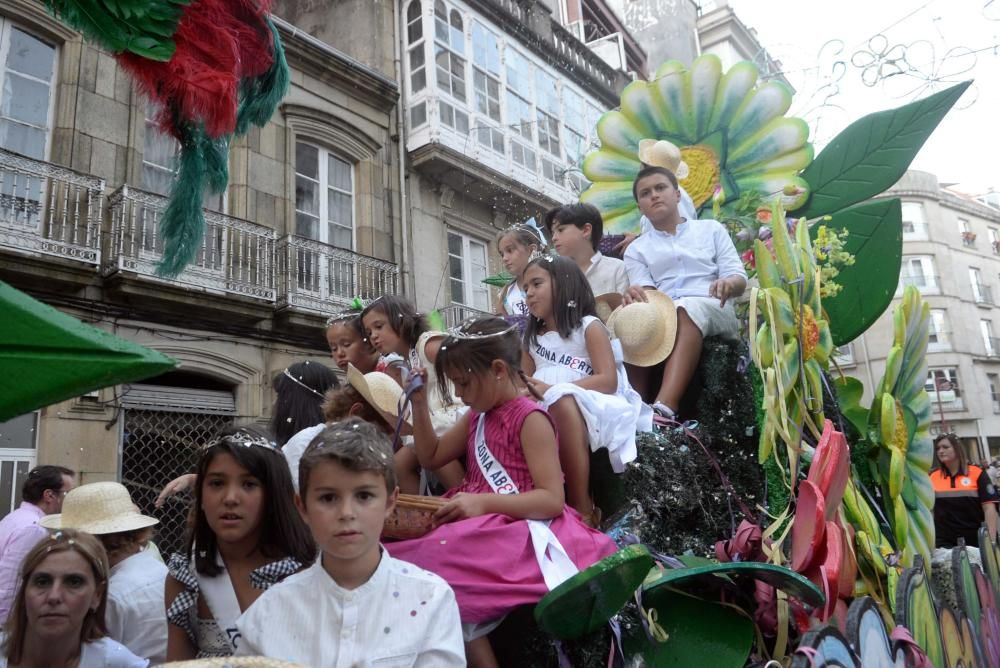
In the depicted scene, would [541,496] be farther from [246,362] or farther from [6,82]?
[6,82]

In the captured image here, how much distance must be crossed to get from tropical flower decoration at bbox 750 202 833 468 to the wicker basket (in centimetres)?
133

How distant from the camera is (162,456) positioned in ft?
29.5

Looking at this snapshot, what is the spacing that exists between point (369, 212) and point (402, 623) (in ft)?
34.9

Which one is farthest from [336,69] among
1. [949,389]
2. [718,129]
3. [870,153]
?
[949,389]

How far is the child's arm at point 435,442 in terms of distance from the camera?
2480 millimetres

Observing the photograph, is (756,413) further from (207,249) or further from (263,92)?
(207,249)

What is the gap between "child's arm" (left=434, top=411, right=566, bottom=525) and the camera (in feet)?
6.69

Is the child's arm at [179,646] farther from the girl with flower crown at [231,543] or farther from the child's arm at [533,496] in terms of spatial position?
the child's arm at [533,496]

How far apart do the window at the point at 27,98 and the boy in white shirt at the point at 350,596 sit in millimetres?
7855

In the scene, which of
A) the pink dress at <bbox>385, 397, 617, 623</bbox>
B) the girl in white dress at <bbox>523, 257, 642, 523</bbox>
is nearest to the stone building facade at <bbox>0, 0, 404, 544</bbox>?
the girl in white dress at <bbox>523, 257, 642, 523</bbox>

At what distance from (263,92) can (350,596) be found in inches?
53.3

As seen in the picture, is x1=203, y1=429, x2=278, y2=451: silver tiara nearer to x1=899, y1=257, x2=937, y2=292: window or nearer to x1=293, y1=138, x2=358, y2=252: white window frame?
x1=293, y1=138, x2=358, y2=252: white window frame

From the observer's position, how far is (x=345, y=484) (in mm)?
1639

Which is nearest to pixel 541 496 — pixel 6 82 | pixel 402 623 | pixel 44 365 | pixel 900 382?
pixel 402 623
